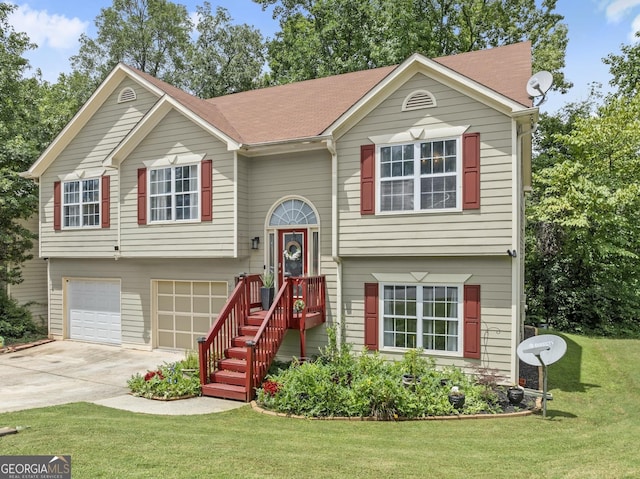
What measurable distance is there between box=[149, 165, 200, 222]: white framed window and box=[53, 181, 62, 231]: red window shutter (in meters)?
3.93

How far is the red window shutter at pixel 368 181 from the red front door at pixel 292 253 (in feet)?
6.19

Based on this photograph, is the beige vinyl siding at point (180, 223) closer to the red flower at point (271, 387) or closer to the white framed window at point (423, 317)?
the red flower at point (271, 387)

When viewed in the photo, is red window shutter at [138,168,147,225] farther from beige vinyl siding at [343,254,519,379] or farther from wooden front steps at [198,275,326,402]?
beige vinyl siding at [343,254,519,379]

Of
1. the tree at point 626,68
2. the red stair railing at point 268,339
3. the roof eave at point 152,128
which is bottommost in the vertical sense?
the red stair railing at point 268,339

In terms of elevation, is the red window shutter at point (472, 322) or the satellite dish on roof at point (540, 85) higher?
the satellite dish on roof at point (540, 85)

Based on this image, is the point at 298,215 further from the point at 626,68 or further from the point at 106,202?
the point at 626,68

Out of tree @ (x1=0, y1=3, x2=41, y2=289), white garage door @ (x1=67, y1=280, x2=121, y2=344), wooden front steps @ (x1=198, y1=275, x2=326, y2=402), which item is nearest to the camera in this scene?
wooden front steps @ (x1=198, y1=275, x2=326, y2=402)

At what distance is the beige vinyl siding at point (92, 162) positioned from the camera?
12977 mm

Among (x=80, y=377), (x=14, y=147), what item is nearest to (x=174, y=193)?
(x=80, y=377)

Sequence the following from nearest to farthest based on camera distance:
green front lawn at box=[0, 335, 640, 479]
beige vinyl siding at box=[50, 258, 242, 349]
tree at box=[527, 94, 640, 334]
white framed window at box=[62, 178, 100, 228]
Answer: green front lawn at box=[0, 335, 640, 479], beige vinyl siding at box=[50, 258, 242, 349], white framed window at box=[62, 178, 100, 228], tree at box=[527, 94, 640, 334]

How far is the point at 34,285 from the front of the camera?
18.4 metres

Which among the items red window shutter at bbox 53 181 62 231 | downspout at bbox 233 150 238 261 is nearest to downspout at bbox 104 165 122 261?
red window shutter at bbox 53 181 62 231

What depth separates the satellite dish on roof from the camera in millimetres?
8727

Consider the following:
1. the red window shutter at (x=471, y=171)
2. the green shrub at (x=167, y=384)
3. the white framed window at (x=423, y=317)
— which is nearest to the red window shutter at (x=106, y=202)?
the green shrub at (x=167, y=384)
